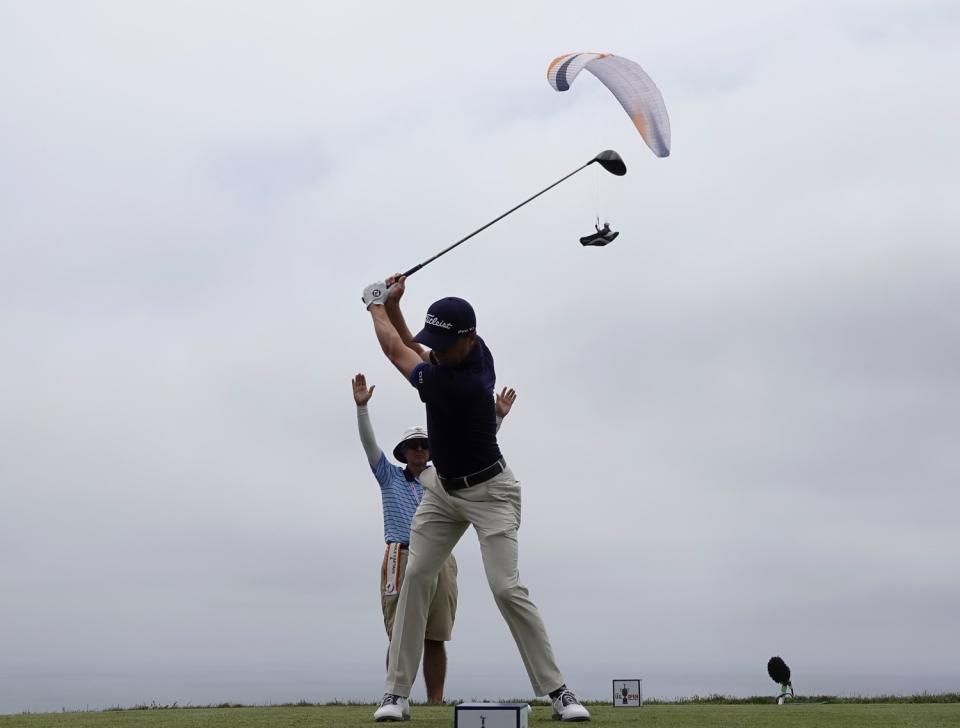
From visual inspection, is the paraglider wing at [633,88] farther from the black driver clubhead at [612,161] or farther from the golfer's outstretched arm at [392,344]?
the golfer's outstretched arm at [392,344]

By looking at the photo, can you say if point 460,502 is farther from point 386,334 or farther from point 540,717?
point 540,717

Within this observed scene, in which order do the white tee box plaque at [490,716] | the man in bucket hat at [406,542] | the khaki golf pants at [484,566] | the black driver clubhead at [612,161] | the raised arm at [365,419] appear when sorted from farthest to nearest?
the man in bucket hat at [406,542] → the black driver clubhead at [612,161] → the raised arm at [365,419] → the khaki golf pants at [484,566] → the white tee box plaque at [490,716]

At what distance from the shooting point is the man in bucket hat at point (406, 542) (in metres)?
8.27

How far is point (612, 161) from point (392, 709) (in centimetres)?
411

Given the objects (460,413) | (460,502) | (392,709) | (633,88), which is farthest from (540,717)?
(633,88)

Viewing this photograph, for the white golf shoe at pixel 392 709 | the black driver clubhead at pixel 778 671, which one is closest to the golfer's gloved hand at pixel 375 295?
the white golf shoe at pixel 392 709

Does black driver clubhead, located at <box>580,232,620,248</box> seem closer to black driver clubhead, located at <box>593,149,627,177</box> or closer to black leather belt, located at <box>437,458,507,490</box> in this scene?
black driver clubhead, located at <box>593,149,627,177</box>

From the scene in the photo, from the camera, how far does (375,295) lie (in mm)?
6273

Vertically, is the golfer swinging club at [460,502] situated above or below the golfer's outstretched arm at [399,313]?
below

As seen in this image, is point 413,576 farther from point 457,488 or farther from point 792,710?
point 792,710

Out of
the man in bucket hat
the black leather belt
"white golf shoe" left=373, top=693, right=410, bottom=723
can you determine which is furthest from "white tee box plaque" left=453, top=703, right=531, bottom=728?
the man in bucket hat

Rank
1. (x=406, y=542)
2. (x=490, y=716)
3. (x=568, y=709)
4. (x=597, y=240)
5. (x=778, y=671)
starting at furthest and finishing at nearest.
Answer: (x=778, y=671) < (x=406, y=542) < (x=597, y=240) < (x=568, y=709) < (x=490, y=716)

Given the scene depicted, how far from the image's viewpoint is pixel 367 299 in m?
6.29

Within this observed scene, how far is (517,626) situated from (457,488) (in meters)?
0.82
